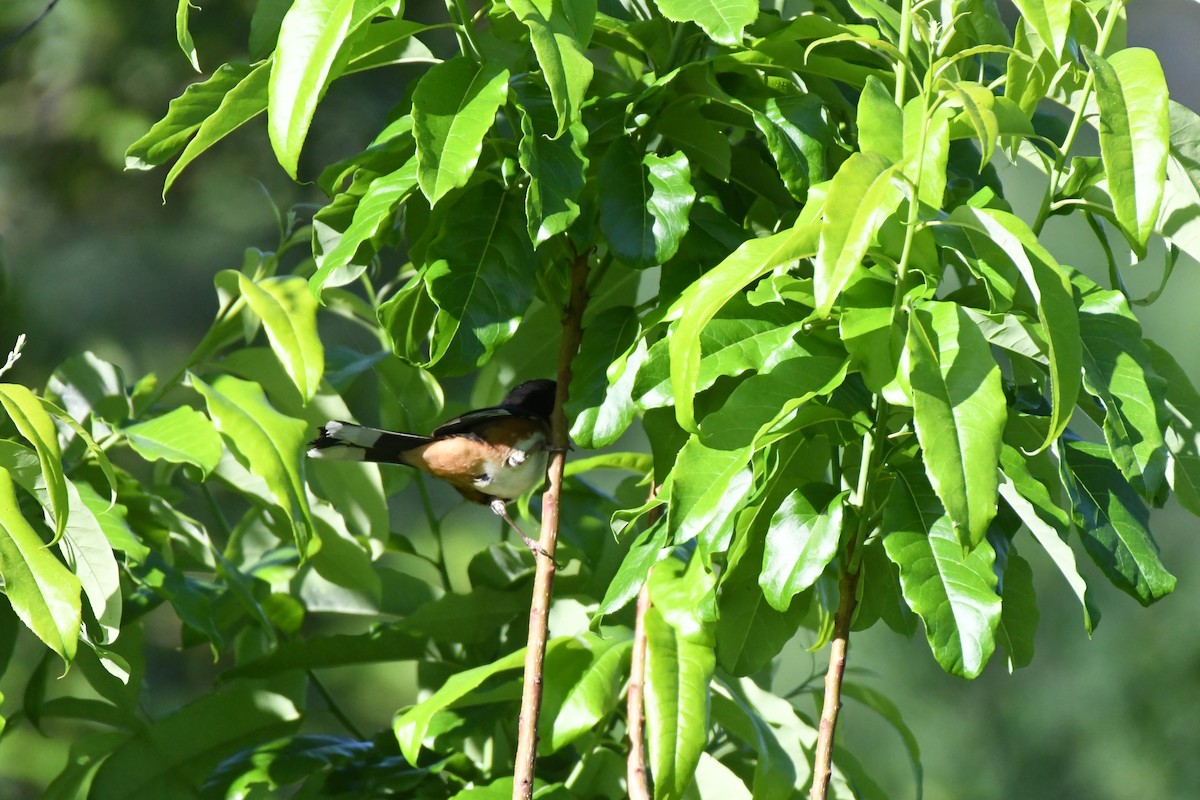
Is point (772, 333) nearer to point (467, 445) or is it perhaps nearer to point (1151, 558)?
point (1151, 558)

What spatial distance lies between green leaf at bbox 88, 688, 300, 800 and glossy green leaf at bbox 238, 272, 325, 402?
0.40 meters

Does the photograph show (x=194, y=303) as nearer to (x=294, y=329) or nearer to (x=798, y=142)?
(x=294, y=329)

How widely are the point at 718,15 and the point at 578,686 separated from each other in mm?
547

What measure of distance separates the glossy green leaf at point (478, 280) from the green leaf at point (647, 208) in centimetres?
8

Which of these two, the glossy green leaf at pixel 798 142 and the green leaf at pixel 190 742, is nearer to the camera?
the glossy green leaf at pixel 798 142

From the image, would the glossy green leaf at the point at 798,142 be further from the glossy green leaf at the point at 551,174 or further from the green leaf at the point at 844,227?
the green leaf at the point at 844,227

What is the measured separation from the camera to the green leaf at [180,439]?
1109 mm

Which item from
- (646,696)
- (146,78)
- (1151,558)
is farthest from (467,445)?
(146,78)

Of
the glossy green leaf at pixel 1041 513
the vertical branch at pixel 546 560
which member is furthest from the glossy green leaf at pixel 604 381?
the glossy green leaf at pixel 1041 513

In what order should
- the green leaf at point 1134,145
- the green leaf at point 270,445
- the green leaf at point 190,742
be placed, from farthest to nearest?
the green leaf at point 190,742, the green leaf at point 270,445, the green leaf at point 1134,145

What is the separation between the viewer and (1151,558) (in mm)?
806

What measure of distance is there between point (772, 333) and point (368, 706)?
318 centimetres

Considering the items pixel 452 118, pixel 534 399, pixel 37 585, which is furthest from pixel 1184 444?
pixel 37 585

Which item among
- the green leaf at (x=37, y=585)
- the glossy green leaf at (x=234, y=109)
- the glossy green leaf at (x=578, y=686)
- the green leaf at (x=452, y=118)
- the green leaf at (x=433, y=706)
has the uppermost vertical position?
the glossy green leaf at (x=234, y=109)
